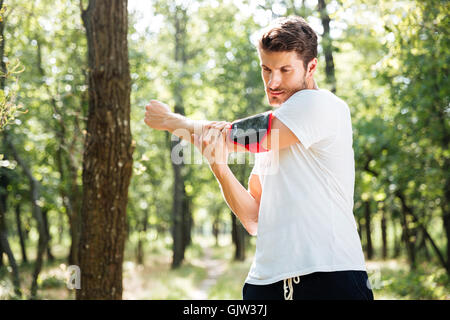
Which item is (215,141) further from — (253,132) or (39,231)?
(39,231)

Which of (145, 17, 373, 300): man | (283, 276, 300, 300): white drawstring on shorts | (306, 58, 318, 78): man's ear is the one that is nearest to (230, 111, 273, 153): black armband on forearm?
(145, 17, 373, 300): man

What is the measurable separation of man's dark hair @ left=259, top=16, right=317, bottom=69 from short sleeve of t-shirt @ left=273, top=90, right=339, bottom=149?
0.20 metres

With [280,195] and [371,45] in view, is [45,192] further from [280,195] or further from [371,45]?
[371,45]

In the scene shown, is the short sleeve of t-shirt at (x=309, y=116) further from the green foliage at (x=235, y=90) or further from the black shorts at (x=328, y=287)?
the green foliage at (x=235, y=90)

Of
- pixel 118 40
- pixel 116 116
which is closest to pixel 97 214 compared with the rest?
pixel 116 116

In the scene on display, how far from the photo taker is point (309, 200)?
6.29 ft

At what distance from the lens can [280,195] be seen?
1971 millimetres

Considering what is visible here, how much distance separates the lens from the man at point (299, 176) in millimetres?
1884

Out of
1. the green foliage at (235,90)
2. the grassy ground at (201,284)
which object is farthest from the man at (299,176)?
the grassy ground at (201,284)

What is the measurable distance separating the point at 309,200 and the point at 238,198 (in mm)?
453

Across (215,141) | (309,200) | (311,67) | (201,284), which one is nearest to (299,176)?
(309,200)

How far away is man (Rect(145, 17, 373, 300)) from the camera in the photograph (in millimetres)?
1884

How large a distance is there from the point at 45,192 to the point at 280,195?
10814 mm

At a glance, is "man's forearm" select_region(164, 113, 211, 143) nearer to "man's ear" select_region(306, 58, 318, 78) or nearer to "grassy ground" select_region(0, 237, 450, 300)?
"man's ear" select_region(306, 58, 318, 78)
